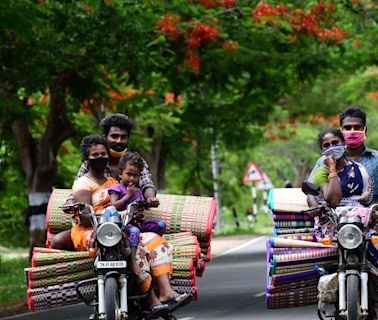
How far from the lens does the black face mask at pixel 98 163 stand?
9.95m

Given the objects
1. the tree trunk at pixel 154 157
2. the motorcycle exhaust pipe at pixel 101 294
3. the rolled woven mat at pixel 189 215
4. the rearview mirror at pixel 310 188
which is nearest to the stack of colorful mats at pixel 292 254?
the rearview mirror at pixel 310 188

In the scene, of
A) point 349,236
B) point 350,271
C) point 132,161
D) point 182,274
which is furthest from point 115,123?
point 350,271

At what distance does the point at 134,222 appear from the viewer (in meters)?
9.80

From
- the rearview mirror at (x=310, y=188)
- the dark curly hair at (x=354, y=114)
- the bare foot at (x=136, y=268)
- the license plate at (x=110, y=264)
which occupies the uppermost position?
the dark curly hair at (x=354, y=114)

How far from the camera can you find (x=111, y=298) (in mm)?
9031

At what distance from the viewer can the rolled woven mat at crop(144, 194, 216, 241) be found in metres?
10.4

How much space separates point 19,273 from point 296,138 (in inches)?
1340

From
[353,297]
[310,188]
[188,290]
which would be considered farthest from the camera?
[188,290]

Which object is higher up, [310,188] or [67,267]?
[310,188]

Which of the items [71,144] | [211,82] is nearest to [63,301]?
[211,82]

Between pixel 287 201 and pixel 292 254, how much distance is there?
66 centimetres

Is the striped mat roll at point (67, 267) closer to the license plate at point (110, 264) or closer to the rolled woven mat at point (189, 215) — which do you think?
the license plate at point (110, 264)

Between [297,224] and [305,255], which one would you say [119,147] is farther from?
[305,255]

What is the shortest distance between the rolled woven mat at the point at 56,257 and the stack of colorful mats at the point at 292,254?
1.42 m
